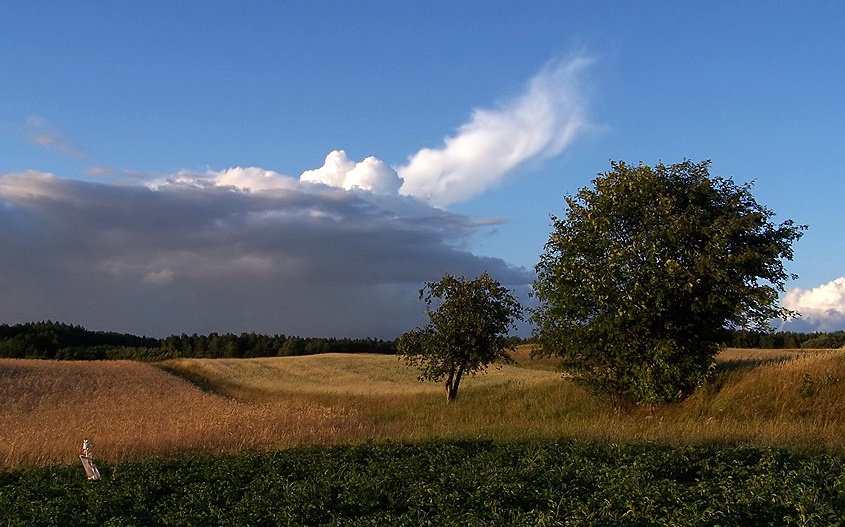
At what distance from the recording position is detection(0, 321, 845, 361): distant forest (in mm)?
92000

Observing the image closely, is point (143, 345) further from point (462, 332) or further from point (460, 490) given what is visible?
point (460, 490)

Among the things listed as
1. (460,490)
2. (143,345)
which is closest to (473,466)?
(460,490)

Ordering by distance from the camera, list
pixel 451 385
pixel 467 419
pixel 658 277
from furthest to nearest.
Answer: pixel 451 385
pixel 467 419
pixel 658 277

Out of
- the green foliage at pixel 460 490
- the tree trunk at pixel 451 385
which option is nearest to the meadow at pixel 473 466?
the green foliage at pixel 460 490

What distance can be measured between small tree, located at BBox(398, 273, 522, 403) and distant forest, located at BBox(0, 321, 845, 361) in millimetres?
47585

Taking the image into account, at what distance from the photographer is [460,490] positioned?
28.3ft

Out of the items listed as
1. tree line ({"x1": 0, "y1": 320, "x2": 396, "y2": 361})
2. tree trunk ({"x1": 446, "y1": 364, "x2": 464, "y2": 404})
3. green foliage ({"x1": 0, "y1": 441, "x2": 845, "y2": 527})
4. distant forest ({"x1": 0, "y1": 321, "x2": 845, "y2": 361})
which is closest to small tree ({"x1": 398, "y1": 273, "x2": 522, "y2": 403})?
tree trunk ({"x1": 446, "y1": 364, "x2": 464, "y2": 404})

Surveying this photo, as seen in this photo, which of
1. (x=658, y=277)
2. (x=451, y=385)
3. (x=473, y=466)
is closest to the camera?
(x=473, y=466)

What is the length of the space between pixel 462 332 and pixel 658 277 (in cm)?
1230

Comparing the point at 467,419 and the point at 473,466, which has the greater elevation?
the point at 473,466

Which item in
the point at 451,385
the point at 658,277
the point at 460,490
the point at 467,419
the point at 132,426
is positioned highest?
the point at 658,277

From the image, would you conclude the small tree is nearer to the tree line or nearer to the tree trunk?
the tree trunk

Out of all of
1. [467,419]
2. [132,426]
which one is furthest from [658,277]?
[132,426]

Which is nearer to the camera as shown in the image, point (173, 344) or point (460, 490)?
point (460, 490)
